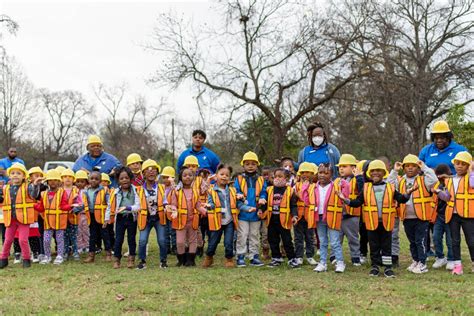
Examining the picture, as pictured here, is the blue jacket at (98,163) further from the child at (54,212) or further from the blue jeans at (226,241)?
the blue jeans at (226,241)

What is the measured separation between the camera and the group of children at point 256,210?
24.0ft

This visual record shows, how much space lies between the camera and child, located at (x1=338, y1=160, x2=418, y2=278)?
7187mm

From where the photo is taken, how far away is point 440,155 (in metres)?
7.98

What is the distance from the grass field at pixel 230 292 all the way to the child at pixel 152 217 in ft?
1.21

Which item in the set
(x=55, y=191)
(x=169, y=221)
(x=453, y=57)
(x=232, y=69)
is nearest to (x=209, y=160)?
(x=169, y=221)

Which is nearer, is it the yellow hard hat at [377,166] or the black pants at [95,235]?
the yellow hard hat at [377,166]

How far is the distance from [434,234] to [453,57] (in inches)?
830

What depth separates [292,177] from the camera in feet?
30.5

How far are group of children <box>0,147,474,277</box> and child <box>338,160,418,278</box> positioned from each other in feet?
0.05

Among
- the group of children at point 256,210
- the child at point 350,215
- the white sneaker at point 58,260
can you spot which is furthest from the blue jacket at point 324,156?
the white sneaker at point 58,260

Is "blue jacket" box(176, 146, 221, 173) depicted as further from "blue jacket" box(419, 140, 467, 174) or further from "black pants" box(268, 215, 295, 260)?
"blue jacket" box(419, 140, 467, 174)

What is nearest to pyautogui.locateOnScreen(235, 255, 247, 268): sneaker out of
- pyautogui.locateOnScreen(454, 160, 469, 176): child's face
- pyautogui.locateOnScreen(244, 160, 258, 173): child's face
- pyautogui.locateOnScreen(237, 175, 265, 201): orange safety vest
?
Result: pyautogui.locateOnScreen(237, 175, 265, 201): orange safety vest

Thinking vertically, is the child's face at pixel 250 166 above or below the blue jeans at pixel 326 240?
above

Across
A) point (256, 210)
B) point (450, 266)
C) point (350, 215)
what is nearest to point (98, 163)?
point (256, 210)
